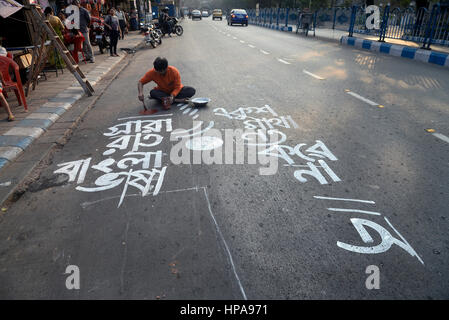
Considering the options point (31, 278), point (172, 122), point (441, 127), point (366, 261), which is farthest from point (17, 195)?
point (441, 127)

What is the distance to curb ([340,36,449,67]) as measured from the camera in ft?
32.8

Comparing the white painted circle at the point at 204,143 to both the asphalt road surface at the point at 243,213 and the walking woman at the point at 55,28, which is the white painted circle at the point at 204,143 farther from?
the walking woman at the point at 55,28

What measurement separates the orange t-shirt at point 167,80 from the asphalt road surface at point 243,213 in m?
0.86

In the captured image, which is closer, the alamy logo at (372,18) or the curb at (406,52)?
the curb at (406,52)

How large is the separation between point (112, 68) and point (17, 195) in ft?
26.2

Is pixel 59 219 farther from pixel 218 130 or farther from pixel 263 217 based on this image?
pixel 218 130

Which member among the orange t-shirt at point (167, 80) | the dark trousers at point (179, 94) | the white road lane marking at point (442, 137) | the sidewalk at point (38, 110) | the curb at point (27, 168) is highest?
the orange t-shirt at point (167, 80)

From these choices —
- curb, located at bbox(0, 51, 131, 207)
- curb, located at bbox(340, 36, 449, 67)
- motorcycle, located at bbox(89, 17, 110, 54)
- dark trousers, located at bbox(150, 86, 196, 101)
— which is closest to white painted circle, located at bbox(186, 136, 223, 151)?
curb, located at bbox(0, 51, 131, 207)

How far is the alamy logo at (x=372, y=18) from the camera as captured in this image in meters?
17.0

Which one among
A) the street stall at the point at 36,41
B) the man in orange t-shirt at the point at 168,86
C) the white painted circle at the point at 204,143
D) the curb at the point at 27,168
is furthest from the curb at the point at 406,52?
the curb at the point at 27,168

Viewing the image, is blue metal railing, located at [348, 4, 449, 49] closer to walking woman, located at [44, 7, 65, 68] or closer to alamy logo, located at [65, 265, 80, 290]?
walking woman, located at [44, 7, 65, 68]

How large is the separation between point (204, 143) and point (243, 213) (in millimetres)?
1591

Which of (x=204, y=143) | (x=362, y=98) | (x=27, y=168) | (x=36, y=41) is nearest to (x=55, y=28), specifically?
(x=36, y=41)

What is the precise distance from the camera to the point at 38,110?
5449mm
